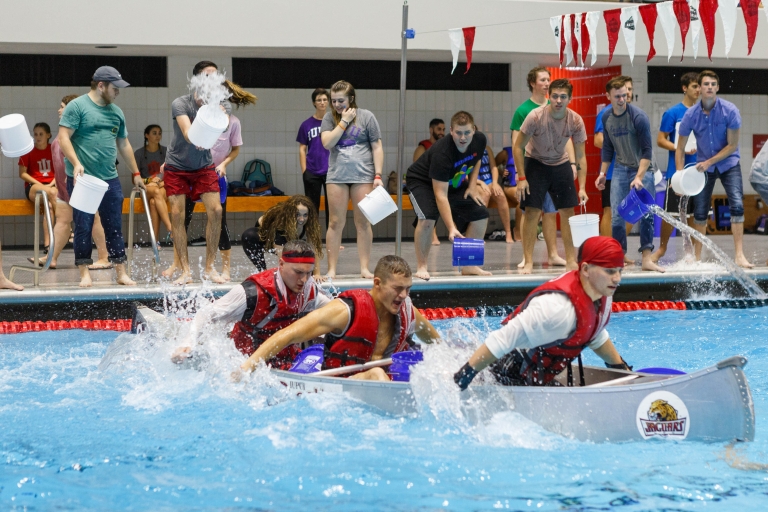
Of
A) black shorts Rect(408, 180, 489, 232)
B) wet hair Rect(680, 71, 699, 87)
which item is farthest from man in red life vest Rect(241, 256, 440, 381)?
wet hair Rect(680, 71, 699, 87)

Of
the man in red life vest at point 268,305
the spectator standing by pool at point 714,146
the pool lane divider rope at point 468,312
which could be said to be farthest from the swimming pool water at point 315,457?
the spectator standing by pool at point 714,146

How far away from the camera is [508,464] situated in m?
4.57

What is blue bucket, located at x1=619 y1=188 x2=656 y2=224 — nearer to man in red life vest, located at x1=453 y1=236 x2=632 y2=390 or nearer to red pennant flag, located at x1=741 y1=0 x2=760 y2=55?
red pennant flag, located at x1=741 y1=0 x2=760 y2=55

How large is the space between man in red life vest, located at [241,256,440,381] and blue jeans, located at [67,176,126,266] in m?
3.65

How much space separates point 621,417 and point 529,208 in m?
5.08

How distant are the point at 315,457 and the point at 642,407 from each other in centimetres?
161

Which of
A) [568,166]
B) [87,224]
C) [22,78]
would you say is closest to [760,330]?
[568,166]

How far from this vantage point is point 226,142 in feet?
30.4

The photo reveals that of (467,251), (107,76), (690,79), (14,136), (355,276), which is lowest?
(355,276)

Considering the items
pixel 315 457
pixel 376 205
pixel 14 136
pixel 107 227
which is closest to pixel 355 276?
pixel 376 205

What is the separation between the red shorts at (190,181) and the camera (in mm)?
8656

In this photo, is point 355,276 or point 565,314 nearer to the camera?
point 565,314

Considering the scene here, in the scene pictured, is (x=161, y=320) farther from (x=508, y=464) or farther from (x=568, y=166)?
(x=568, y=166)

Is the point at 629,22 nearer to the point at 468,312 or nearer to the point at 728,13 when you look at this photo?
the point at 728,13
